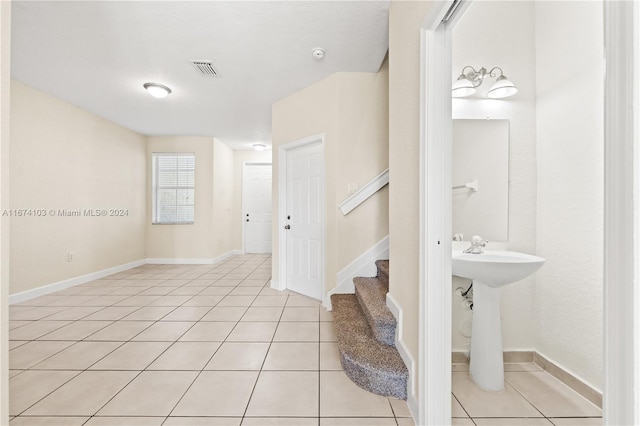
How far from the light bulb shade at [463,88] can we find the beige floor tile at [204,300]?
124 inches

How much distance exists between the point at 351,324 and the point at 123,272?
4.57 meters

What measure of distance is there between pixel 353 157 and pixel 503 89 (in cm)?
144

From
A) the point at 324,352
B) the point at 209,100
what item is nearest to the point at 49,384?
the point at 324,352

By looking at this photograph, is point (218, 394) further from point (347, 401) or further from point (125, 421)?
point (347, 401)

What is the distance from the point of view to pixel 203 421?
138cm

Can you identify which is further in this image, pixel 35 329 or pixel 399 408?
pixel 35 329

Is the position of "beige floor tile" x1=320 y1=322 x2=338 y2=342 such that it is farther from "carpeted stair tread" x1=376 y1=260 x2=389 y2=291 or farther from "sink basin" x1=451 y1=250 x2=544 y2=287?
"sink basin" x1=451 y1=250 x2=544 y2=287

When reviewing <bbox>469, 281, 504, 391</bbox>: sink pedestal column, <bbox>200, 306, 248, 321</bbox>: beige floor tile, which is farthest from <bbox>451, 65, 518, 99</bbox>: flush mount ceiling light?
<bbox>200, 306, 248, 321</bbox>: beige floor tile

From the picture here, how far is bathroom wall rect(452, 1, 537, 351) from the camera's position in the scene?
1845 millimetres

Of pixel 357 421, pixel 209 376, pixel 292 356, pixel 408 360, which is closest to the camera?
pixel 357 421

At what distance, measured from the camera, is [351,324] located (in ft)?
6.92

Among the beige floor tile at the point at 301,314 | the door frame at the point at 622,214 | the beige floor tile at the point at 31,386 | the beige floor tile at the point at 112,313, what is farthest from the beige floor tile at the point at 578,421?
the beige floor tile at the point at 112,313

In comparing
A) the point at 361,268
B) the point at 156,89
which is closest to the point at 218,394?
the point at 361,268

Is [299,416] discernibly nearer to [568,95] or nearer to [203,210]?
[568,95]
